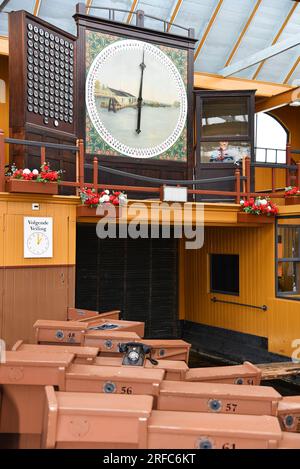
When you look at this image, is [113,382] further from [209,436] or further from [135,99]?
[135,99]

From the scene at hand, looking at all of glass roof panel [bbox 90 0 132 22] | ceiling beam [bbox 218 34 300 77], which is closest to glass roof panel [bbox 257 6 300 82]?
ceiling beam [bbox 218 34 300 77]

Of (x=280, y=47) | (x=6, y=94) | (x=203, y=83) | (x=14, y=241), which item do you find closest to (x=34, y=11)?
(x=6, y=94)

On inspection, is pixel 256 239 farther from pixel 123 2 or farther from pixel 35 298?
pixel 123 2

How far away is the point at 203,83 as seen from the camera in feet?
52.1

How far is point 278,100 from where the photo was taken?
16203 millimetres

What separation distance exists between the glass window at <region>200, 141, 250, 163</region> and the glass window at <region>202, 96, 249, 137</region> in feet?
0.80

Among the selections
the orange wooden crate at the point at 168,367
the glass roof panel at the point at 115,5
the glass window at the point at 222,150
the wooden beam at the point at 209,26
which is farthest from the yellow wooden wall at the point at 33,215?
the wooden beam at the point at 209,26

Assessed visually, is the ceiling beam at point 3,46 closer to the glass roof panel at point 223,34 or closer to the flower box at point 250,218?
the glass roof panel at point 223,34

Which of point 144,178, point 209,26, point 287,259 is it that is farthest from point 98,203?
point 209,26

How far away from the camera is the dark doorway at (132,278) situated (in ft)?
45.7

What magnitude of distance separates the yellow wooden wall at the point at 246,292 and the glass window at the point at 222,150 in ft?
5.80

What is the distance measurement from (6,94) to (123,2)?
4023 mm

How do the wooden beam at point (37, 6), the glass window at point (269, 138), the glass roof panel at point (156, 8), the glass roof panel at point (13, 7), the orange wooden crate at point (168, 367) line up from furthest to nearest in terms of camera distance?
the glass window at point (269, 138)
the glass roof panel at point (156, 8)
the wooden beam at point (37, 6)
the glass roof panel at point (13, 7)
the orange wooden crate at point (168, 367)

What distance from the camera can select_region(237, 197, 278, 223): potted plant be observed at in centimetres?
1177
